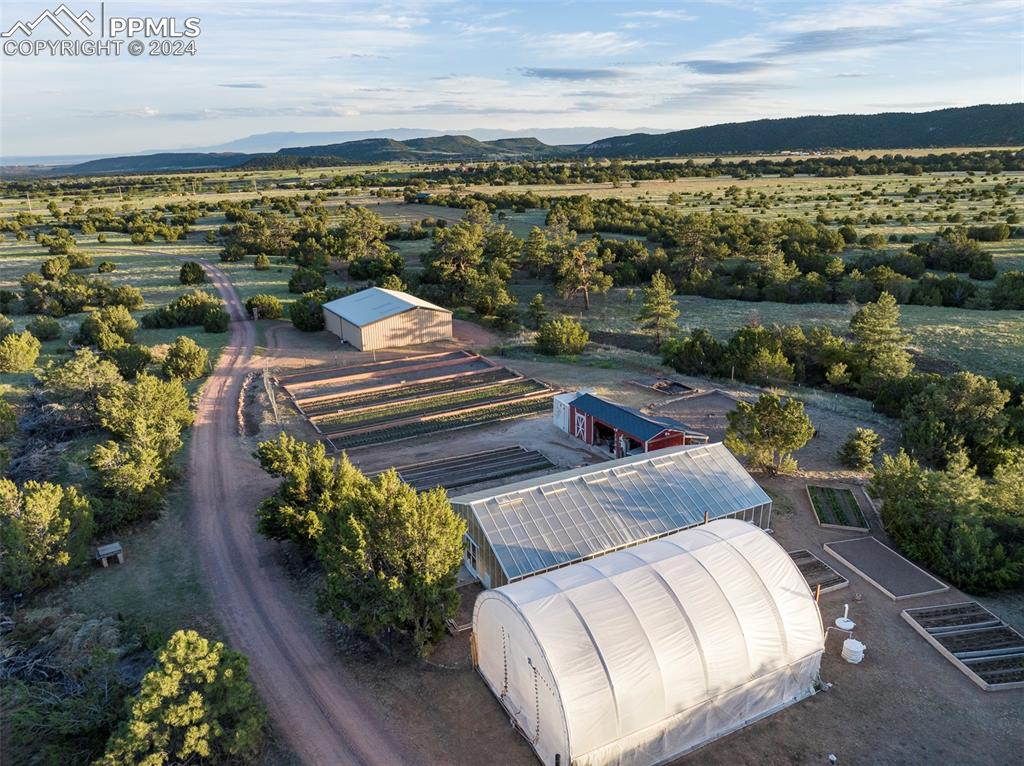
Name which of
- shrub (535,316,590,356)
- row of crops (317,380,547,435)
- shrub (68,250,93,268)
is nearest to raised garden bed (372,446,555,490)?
row of crops (317,380,547,435)

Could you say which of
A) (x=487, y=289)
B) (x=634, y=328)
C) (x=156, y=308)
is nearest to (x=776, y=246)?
(x=634, y=328)

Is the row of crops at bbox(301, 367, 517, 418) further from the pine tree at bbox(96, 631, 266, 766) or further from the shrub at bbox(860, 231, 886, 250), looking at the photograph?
the shrub at bbox(860, 231, 886, 250)

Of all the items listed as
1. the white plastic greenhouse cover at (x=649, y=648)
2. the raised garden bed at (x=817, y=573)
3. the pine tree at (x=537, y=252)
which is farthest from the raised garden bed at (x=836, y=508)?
the pine tree at (x=537, y=252)

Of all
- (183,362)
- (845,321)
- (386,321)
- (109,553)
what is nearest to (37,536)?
(109,553)

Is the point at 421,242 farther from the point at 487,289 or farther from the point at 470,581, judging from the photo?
the point at 470,581

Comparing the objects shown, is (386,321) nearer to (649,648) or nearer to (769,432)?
(769,432)
